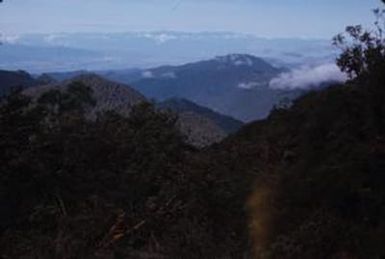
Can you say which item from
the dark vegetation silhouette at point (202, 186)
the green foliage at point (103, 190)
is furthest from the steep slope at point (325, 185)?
the green foliage at point (103, 190)

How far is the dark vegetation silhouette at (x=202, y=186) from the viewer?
11672 millimetres

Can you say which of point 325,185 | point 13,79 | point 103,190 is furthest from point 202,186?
point 13,79

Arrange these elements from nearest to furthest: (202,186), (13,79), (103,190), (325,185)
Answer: (325,185) → (202,186) → (103,190) → (13,79)

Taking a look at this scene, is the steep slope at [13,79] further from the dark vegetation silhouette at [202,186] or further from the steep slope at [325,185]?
the steep slope at [325,185]

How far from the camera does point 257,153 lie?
2098 centimetres

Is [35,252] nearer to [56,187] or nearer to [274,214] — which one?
[274,214]

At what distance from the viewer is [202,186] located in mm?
14891

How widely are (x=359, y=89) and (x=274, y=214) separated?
426cm

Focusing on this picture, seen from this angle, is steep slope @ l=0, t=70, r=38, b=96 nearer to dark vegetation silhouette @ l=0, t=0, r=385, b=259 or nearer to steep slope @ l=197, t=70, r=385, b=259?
dark vegetation silhouette @ l=0, t=0, r=385, b=259

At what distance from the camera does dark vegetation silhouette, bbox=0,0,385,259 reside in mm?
11672

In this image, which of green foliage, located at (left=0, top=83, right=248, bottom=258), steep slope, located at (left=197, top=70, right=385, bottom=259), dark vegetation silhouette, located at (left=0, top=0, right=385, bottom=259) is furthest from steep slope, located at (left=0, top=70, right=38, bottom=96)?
steep slope, located at (left=197, top=70, right=385, bottom=259)

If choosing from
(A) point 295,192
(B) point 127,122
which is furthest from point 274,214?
(B) point 127,122

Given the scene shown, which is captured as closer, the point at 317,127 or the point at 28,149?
the point at 317,127

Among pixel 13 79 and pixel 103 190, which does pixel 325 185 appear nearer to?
pixel 103 190
